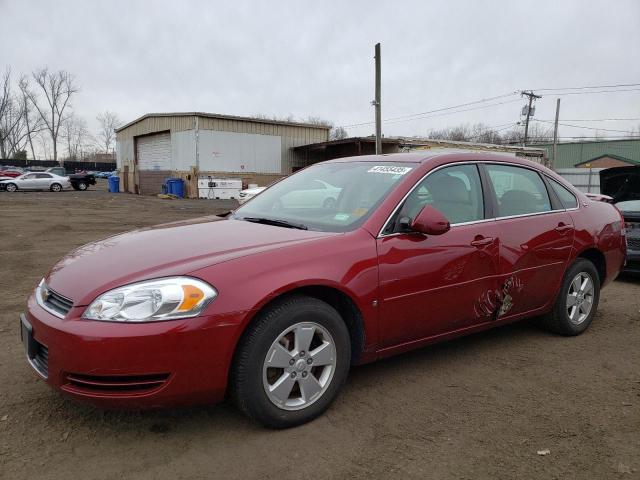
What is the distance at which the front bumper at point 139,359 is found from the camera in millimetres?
2350

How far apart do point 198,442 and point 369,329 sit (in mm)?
1136

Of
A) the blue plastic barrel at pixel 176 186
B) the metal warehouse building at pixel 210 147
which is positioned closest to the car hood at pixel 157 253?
the metal warehouse building at pixel 210 147

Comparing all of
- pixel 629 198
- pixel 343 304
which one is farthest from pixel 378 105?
pixel 343 304

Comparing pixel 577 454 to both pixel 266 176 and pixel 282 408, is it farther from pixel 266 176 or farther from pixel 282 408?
pixel 266 176

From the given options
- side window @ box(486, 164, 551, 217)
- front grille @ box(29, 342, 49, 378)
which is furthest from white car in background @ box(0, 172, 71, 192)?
side window @ box(486, 164, 551, 217)

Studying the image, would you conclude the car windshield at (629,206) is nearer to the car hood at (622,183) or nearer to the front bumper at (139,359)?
the car hood at (622,183)

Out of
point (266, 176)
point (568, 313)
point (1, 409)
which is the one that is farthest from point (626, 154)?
point (1, 409)

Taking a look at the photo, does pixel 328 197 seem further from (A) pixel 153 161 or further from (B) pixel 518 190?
(A) pixel 153 161

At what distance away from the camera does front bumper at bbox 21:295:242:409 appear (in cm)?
235

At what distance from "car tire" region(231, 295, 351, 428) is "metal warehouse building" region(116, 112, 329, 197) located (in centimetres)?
2720

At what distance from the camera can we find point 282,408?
271 cm

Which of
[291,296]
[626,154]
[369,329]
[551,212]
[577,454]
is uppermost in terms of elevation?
[626,154]

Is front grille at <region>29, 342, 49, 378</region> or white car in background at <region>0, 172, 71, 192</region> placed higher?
white car in background at <region>0, 172, 71, 192</region>

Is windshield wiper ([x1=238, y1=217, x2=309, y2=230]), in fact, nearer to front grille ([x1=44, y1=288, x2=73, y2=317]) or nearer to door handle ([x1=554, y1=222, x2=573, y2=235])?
front grille ([x1=44, y1=288, x2=73, y2=317])
